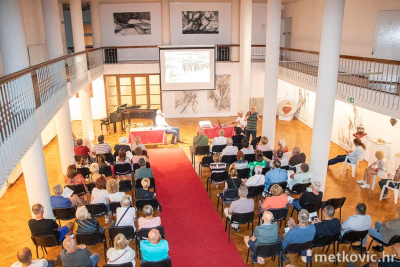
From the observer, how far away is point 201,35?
57.6 ft

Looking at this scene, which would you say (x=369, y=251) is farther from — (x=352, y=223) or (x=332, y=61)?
(x=332, y=61)

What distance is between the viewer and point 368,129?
11.6m

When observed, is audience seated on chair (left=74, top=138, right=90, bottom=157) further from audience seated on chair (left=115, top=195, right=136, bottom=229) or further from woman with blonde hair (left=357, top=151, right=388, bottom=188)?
woman with blonde hair (left=357, top=151, right=388, bottom=188)

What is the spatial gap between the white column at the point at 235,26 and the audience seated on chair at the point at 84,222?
12.6 metres

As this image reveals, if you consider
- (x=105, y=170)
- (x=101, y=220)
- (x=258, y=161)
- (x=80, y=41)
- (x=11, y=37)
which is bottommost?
(x=101, y=220)

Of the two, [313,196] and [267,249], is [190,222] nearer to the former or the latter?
[267,249]

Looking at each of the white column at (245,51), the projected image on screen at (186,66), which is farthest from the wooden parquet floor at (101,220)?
the projected image on screen at (186,66)

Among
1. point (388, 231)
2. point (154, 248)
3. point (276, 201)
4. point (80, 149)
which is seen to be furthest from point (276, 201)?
point (80, 149)

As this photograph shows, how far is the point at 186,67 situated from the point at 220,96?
268 cm

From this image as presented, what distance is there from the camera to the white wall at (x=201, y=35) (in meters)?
17.1

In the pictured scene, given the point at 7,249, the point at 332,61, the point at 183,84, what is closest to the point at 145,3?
the point at 183,84

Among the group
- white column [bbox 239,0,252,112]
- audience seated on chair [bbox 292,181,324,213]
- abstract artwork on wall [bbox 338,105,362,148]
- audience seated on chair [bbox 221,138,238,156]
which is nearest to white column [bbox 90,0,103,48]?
white column [bbox 239,0,252,112]

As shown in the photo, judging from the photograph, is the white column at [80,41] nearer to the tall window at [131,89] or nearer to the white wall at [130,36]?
the tall window at [131,89]

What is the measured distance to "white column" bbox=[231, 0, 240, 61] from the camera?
16375mm
